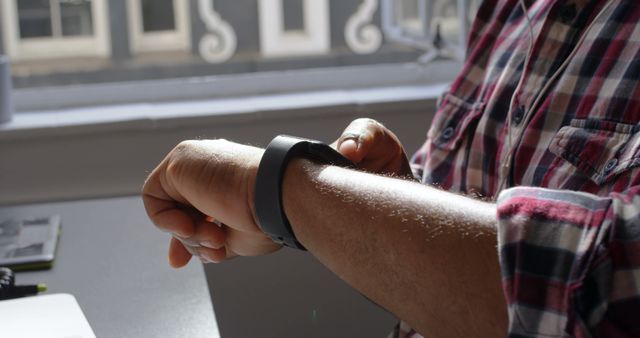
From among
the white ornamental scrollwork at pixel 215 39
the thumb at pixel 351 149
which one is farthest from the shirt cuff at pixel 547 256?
the white ornamental scrollwork at pixel 215 39

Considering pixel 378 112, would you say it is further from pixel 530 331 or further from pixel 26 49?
pixel 530 331

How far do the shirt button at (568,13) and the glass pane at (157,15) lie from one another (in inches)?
47.7

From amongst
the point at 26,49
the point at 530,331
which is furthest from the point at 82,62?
the point at 530,331

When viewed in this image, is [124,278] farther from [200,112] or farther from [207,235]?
[200,112]

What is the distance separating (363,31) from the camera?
216 cm

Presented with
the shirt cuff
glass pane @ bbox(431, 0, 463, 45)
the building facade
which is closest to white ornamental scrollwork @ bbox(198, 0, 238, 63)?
the building facade

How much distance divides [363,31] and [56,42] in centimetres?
73

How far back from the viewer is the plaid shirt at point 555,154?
24.9 inches

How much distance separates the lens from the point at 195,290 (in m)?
1.04

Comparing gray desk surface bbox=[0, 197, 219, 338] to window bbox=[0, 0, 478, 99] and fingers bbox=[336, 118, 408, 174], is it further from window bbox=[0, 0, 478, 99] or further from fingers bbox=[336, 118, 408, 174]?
window bbox=[0, 0, 478, 99]

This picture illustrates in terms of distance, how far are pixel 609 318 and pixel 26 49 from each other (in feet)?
5.49

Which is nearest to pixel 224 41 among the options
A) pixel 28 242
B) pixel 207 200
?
pixel 28 242

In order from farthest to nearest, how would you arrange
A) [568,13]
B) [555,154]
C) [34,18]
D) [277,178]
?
[34,18] → [568,13] → [555,154] → [277,178]

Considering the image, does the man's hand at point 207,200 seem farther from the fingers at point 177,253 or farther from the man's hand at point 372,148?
the man's hand at point 372,148
